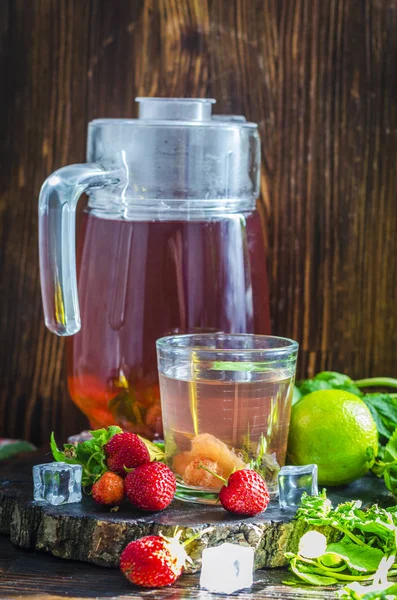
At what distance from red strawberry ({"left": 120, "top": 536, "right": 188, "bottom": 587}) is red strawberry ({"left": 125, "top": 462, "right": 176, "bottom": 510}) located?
7cm

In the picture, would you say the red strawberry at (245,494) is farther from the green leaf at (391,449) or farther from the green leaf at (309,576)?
the green leaf at (391,449)

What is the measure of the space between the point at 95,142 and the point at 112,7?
29 centimetres

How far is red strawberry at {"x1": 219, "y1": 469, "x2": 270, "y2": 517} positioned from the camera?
0.84 m

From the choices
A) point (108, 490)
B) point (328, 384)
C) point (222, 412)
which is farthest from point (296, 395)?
point (108, 490)

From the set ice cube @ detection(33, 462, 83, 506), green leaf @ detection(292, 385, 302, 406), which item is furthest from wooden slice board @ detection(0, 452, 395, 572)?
green leaf @ detection(292, 385, 302, 406)

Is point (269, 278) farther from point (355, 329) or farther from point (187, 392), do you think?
point (187, 392)

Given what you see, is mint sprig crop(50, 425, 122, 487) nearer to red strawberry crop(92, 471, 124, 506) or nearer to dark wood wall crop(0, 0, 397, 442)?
red strawberry crop(92, 471, 124, 506)

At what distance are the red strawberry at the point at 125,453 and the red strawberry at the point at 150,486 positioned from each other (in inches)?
1.0

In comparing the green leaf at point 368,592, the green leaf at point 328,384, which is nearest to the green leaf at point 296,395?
the green leaf at point 328,384

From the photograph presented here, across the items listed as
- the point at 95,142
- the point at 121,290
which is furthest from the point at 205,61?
the point at 121,290

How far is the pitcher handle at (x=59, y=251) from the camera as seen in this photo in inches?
39.4

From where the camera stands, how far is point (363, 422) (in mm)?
993

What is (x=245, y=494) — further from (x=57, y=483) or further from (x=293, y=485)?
(x=57, y=483)

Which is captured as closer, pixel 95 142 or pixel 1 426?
pixel 95 142
